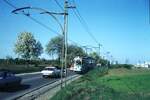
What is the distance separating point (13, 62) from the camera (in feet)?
347

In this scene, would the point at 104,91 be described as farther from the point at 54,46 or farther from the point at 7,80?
the point at 54,46

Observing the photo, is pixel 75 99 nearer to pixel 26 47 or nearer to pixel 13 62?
pixel 13 62

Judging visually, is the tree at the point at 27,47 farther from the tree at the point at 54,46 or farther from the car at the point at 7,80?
the car at the point at 7,80

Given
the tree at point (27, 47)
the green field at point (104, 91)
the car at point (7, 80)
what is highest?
the tree at point (27, 47)

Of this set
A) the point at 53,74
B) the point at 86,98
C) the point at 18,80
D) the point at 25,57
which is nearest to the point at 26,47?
the point at 25,57

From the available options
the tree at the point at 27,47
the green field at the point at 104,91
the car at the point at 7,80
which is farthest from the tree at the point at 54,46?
the car at the point at 7,80

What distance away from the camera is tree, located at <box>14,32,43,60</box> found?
113 m

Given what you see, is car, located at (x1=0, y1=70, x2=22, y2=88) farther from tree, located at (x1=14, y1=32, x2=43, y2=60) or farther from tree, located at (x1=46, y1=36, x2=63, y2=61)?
tree, located at (x1=46, y1=36, x2=63, y2=61)

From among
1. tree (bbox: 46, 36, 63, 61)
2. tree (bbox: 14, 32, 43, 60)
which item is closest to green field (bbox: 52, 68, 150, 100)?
tree (bbox: 14, 32, 43, 60)

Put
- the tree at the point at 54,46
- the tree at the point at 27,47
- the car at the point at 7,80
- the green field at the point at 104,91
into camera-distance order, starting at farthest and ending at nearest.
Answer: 1. the tree at the point at 54,46
2. the tree at the point at 27,47
3. the car at the point at 7,80
4. the green field at the point at 104,91

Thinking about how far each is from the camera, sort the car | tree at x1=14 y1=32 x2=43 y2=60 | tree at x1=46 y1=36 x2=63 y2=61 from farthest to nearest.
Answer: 1. tree at x1=46 y1=36 x2=63 y2=61
2. tree at x1=14 y1=32 x2=43 y2=60
3. the car

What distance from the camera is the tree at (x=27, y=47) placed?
371ft

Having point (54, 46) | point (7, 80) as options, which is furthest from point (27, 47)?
point (7, 80)

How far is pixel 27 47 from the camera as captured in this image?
4537 inches
